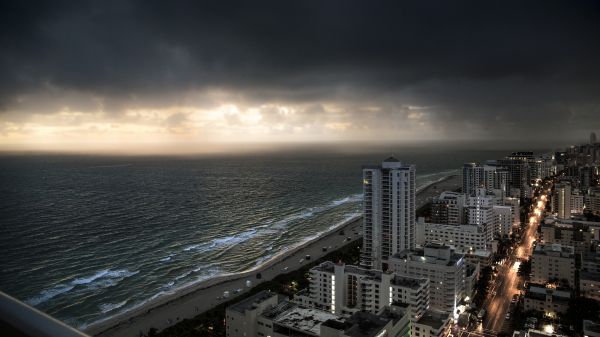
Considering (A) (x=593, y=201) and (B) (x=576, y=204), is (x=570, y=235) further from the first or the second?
(A) (x=593, y=201)

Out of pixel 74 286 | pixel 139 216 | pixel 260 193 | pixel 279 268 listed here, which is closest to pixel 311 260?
pixel 279 268

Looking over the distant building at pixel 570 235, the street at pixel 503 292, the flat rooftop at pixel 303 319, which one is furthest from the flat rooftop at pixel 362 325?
the distant building at pixel 570 235

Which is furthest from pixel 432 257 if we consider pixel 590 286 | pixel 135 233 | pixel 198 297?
pixel 135 233

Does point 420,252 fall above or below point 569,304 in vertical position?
above

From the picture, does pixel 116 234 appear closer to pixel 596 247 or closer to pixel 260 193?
pixel 260 193

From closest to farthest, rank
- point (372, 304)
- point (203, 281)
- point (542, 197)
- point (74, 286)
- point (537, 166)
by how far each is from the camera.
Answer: point (372, 304) < point (74, 286) < point (203, 281) < point (542, 197) < point (537, 166)
